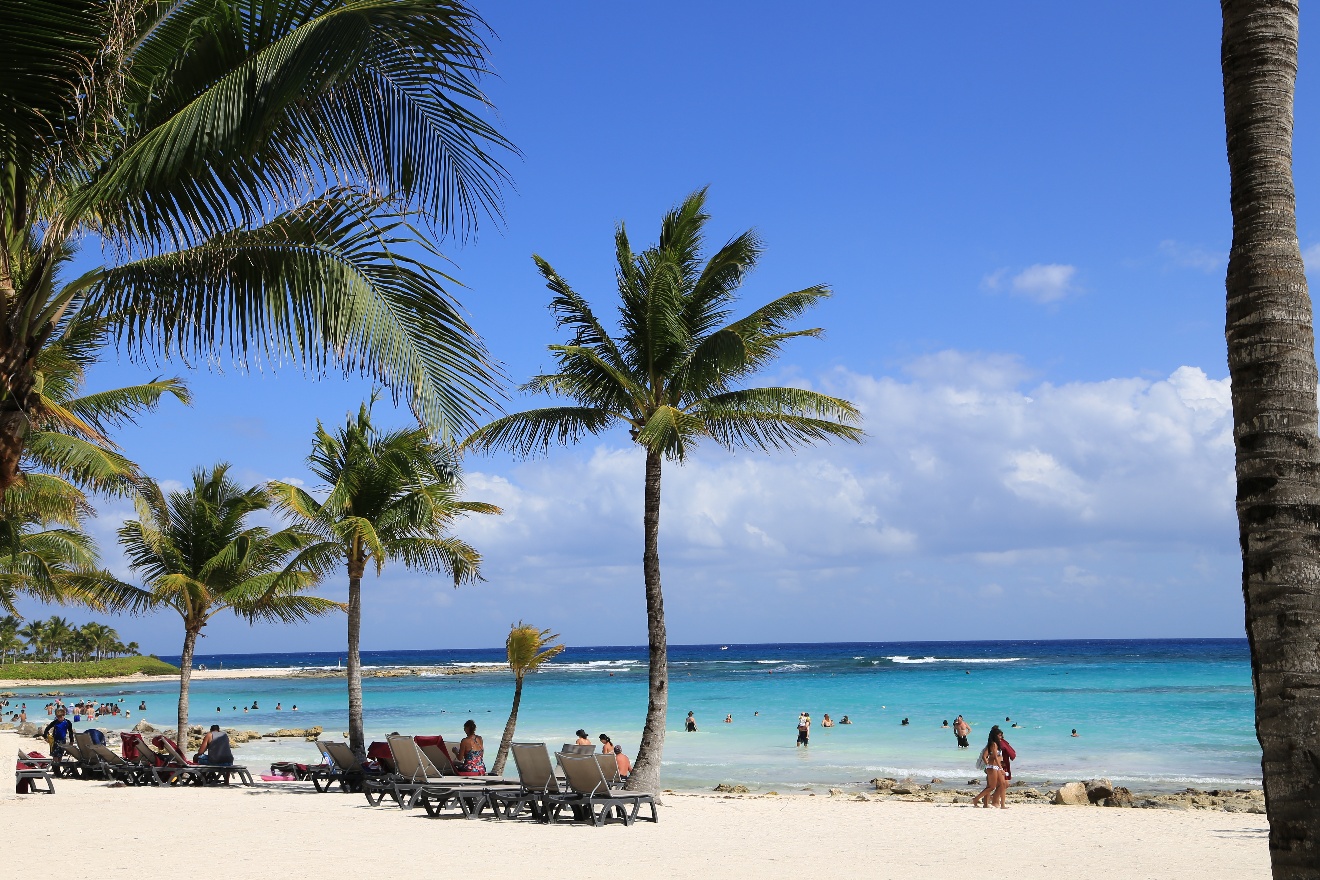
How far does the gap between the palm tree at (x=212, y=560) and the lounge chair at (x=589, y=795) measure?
33.9 ft

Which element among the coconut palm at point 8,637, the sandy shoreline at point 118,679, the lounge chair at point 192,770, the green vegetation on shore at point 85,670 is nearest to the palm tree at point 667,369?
the lounge chair at point 192,770

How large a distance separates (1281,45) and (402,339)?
12.9 feet

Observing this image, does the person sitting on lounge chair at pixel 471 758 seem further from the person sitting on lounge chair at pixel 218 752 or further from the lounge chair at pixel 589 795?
the person sitting on lounge chair at pixel 218 752

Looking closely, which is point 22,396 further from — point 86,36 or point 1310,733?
point 1310,733

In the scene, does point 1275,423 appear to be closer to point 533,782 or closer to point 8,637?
point 533,782

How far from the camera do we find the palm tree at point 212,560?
21.7 m

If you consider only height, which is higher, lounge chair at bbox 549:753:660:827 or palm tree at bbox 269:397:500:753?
palm tree at bbox 269:397:500:753

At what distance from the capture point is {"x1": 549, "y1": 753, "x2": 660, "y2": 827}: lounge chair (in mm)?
12250

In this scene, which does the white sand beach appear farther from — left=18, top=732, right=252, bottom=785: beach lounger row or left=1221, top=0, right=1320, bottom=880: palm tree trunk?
left=1221, top=0, right=1320, bottom=880: palm tree trunk

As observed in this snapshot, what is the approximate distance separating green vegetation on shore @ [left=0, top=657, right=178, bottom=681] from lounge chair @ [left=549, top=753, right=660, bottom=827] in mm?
83291

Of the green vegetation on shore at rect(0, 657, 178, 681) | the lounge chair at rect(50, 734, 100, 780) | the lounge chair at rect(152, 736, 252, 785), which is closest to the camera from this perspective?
the lounge chair at rect(152, 736, 252, 785)

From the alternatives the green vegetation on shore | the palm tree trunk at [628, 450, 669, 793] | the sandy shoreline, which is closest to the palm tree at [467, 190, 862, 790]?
the palm tree trunk at [628, 450, 669, 793]

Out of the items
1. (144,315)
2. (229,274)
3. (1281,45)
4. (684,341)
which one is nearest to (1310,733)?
(1281,45)

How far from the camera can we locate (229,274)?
579 centimetres
